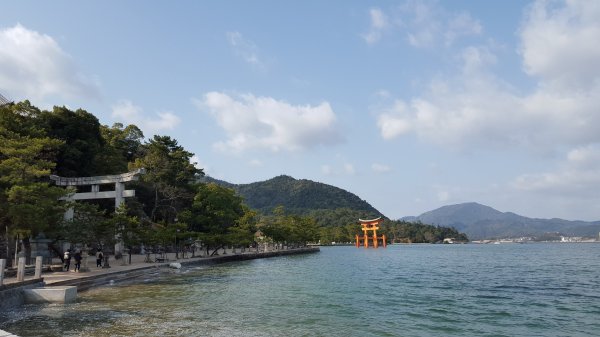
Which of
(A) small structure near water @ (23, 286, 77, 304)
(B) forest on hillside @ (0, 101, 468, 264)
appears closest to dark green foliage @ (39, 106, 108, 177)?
(B) forest on hillside @ (0, 101, 468, 264)

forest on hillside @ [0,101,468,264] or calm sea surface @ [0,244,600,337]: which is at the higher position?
forest on hillside @ [0,101,468,264]

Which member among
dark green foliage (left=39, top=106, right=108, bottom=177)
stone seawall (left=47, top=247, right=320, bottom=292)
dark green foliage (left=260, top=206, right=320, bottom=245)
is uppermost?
dark green foliage (left=39, top=106, right=108, bottom=177)

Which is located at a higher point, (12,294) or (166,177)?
(166,177)

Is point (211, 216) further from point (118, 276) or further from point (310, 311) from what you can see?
point (310, 311)

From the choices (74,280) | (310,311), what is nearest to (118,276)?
(74,280)

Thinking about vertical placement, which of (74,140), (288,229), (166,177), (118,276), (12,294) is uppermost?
(74,140)

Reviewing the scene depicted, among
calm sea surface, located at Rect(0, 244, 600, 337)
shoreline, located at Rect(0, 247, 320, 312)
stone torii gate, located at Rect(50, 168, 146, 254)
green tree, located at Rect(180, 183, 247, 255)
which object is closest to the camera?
calm sea surface, located at Rect(0, 244, 600, 337)

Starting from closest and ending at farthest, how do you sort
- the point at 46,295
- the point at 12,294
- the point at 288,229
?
the point at 12,294 → the point at 46,295 → the point at 288,229

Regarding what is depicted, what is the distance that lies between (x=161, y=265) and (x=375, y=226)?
245 ft

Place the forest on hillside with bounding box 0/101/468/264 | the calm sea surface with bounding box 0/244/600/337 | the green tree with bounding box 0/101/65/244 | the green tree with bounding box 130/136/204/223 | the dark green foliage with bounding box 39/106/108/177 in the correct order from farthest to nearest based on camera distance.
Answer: the green tree with bounding box 130/136/204/223
the dark green foliage with bounding box 39/106/108/177
the forest on hillside with bounding box 0/101/468/264
the green tree with bounding box 0/101/65/244
the calm sea surface with bounding box 0/244/600/337

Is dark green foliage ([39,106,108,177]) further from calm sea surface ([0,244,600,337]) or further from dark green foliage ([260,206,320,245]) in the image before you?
dark green foliage ([260,206,320,245])

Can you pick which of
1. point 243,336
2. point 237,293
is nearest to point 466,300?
point 237,293

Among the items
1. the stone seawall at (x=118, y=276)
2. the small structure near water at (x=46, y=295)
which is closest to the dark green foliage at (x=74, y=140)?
the stone seawall at (x=118, y=276)

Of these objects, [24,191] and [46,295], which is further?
[24,191]
